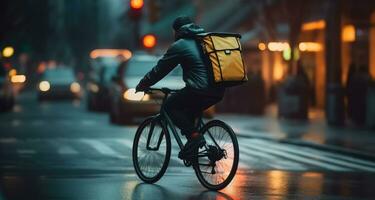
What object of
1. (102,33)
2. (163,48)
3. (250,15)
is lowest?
(102,33)

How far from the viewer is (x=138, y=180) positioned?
414 inches

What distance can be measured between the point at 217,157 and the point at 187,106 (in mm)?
668

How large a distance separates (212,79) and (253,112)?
19.2 meters

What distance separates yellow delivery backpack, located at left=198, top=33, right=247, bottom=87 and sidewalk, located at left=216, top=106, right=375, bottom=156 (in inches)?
225

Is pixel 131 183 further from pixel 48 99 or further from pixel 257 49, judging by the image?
pixel 48 99

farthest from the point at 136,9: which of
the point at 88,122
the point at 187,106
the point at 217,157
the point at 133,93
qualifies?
the point at 217,157

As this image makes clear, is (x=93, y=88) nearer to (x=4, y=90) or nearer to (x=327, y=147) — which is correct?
(x=4, y=90)

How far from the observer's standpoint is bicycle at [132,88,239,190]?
952cm

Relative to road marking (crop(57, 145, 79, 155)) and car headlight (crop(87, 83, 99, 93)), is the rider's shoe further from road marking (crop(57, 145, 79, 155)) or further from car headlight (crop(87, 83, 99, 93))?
car headlight (crop(87, 83, 99, 93))

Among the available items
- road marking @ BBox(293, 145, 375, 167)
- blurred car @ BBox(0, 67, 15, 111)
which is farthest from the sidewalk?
blurred car @ BBox(0, 67, 15, 111)

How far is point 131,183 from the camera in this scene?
33.5ft

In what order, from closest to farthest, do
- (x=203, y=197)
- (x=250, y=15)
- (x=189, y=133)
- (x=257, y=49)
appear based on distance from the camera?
(x=203, y=197)
(x=189, y=133)
(x=257, y=49)
(x=250, y=15)

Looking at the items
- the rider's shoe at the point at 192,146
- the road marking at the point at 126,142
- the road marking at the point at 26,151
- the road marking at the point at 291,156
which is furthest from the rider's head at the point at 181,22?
the road marking at the point at 126,142

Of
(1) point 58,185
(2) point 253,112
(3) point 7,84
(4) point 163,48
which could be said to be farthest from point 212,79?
(4) point 163,48
